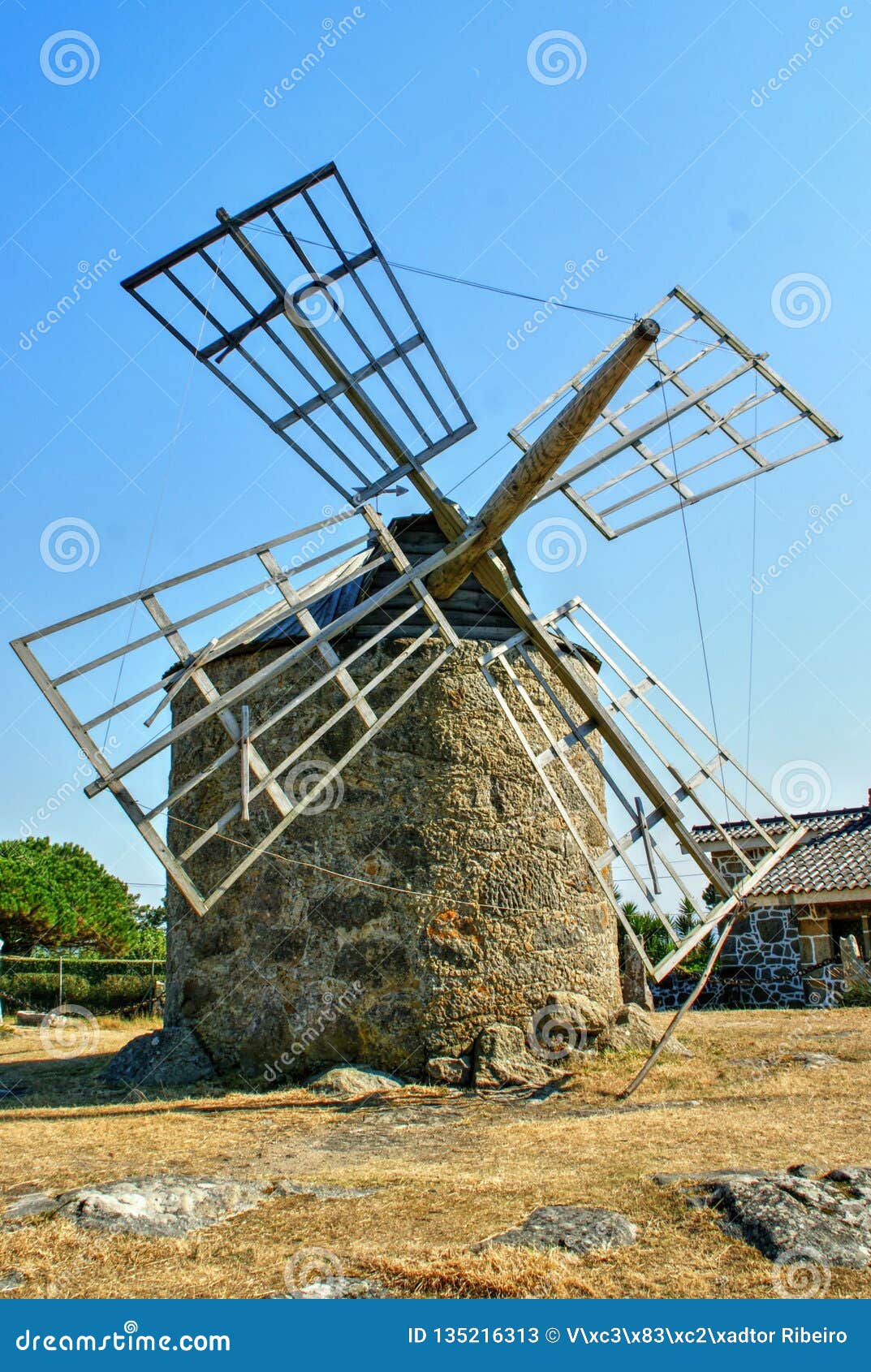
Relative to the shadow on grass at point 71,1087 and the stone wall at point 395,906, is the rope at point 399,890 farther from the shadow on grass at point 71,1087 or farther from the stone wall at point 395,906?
the shadow on grass at point 71,1087

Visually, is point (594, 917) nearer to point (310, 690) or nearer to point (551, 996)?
point (551, 996)

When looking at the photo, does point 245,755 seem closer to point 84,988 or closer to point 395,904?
point 395,904

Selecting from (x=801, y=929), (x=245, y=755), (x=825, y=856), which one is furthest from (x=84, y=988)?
(x=245, y=755)

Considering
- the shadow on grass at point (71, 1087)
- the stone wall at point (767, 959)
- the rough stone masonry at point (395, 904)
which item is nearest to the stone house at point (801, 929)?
the stone wall at point (767, 959)

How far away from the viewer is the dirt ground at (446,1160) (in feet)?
11.8

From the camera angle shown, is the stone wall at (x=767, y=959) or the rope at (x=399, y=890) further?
the stone wall at (x=767, y=959)

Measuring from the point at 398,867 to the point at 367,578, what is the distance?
104 inches

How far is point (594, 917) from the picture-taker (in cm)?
910

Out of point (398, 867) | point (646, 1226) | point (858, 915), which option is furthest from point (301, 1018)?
point (858, 915)

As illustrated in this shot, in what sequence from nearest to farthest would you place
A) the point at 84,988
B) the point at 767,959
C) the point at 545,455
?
the point at 545,455 < the point at 767,959 < the point at 84,988

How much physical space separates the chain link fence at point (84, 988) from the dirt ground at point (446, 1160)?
7.40 m

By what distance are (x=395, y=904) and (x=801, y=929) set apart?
935 cm

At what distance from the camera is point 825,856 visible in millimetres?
16469
